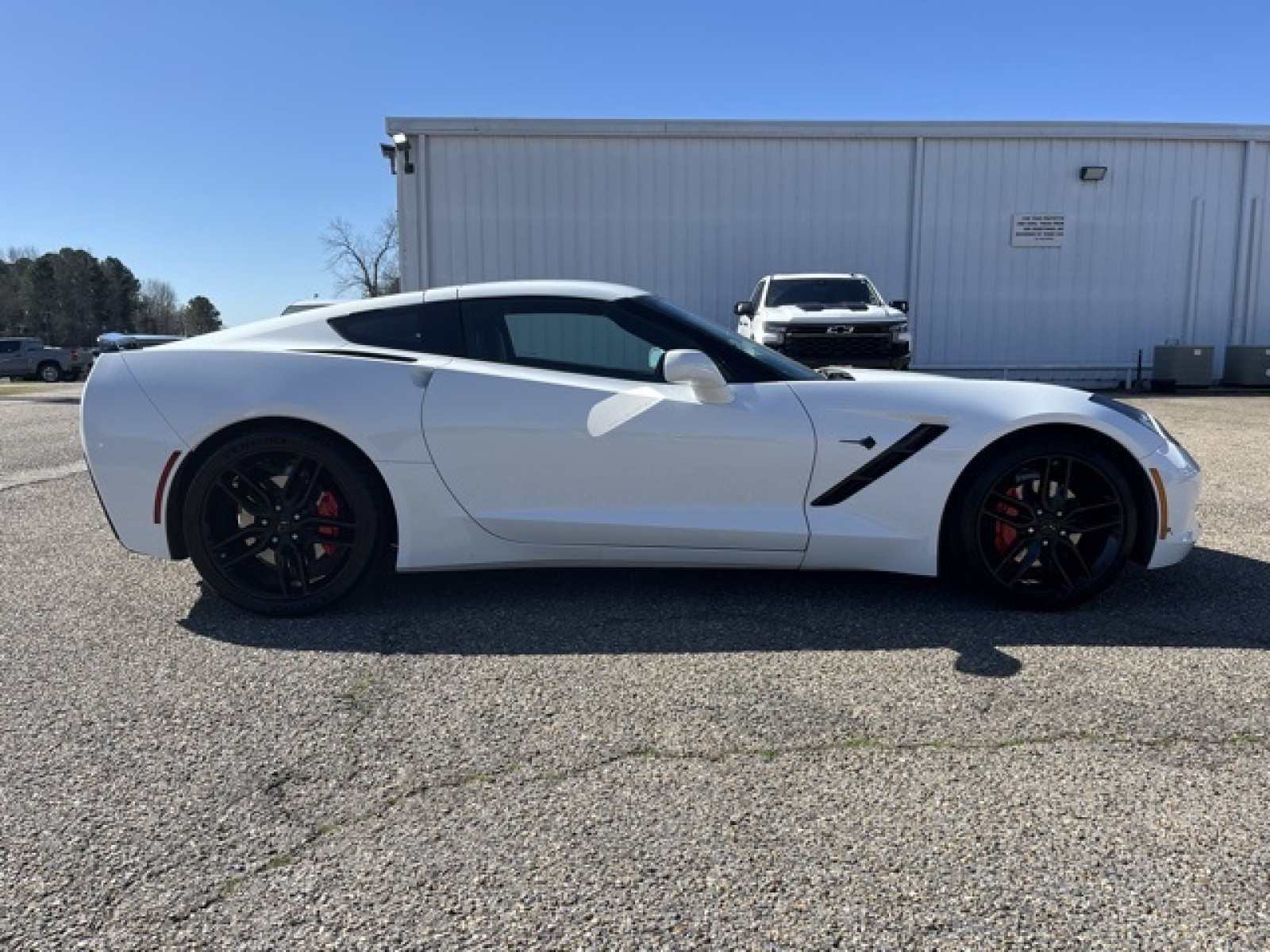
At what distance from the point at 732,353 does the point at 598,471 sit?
71 centimetres

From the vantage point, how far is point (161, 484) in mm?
3432

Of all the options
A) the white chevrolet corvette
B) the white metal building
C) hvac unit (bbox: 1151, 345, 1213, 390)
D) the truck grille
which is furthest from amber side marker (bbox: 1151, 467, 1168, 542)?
hvac unit (bbox: 1151, 345, 1213, 390)

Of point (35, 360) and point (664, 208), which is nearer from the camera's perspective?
point (664, 208)

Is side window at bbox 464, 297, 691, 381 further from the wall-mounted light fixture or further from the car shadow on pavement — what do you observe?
the wall-mounted light fixture

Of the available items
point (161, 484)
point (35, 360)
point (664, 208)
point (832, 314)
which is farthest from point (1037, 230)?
point (35, 360)

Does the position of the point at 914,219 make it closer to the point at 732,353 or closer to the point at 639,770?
the point at 732,353

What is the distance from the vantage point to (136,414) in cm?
341

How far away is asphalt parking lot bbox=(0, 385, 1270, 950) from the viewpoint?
5.57 ft

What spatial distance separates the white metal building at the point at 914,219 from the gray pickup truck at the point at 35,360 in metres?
23.1

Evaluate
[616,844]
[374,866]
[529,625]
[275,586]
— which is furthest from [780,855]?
[275,586]

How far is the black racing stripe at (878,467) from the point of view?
3.41 meters

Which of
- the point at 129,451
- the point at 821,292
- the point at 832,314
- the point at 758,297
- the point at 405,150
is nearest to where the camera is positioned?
the point at 129,451

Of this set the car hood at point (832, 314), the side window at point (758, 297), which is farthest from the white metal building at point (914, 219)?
the car hood at point (832, 314)

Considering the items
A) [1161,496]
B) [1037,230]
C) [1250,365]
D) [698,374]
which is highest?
[1037,230]
